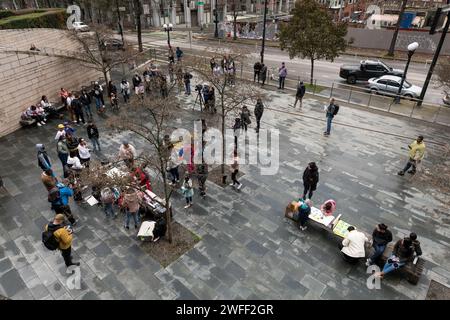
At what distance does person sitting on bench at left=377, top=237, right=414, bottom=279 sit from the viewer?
24.6ft

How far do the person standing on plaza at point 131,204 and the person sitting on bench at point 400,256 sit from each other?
6714mm

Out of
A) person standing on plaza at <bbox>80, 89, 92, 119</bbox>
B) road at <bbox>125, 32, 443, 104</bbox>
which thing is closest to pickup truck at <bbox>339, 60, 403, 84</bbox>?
road at <bbox>125, 32, 443, 104</bbox>

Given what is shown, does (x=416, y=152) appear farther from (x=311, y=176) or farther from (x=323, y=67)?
(x=323, y=67)

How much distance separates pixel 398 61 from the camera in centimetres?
3058

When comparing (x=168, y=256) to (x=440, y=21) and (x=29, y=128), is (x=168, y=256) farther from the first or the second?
(x=440, y=21)

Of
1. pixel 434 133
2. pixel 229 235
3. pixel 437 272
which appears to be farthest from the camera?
pixel 434 133

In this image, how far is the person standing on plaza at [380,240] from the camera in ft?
25.5

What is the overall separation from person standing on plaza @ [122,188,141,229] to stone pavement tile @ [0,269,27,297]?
9.51ft

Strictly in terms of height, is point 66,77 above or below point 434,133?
above

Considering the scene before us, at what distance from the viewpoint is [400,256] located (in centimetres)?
761

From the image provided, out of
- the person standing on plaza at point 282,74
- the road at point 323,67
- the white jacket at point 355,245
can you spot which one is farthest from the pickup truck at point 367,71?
the white jacket at point 355,245

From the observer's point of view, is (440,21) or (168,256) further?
(440,21)

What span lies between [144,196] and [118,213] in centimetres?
117

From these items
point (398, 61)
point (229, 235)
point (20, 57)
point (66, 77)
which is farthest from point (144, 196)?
point (398, 61)
